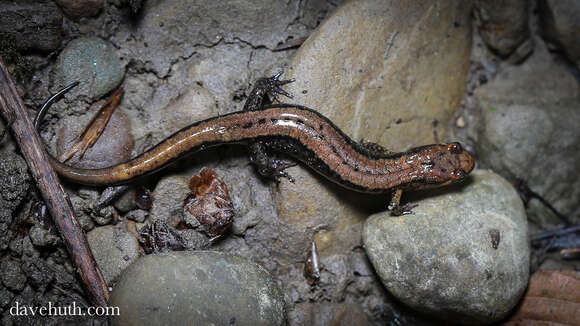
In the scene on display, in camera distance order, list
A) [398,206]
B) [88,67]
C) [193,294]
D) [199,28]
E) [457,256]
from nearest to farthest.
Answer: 1. [193,294]
2. [457,256]
3. [88,67]
4. [398,206]
5. [199,28]

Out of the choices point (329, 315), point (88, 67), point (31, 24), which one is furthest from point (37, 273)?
point (329, 315)

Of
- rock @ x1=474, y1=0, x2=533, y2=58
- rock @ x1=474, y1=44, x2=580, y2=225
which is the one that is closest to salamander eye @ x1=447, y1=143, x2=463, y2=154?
rock @ x1=474, y1=44, x2=580, y2=225

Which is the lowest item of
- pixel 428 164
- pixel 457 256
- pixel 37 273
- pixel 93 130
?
pixel 37 273

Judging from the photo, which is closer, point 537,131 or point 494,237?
point 494,237

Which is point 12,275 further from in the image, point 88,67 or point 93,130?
point 88,67

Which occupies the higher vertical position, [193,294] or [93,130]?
[93,130]

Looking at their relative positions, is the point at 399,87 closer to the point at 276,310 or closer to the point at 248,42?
the point at 248,42

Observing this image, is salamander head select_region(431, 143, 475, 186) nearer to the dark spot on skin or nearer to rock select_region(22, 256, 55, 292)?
the dark spot on skin

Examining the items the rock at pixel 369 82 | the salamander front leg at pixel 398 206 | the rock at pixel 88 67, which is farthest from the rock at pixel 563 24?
the rock at pixel 88 67
